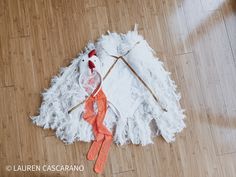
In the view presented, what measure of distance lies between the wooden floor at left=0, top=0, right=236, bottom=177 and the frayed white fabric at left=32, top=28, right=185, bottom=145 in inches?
1.5

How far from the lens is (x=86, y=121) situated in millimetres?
1282

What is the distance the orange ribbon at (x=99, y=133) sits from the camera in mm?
1271

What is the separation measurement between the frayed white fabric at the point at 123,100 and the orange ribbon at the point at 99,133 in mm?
18

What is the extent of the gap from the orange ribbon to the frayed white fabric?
0.02 metres

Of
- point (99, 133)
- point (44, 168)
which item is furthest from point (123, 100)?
point (44, 168)

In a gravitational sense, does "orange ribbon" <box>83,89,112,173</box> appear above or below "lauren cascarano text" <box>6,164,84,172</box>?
above

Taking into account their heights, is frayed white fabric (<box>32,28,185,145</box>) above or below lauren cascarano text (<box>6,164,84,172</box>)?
above

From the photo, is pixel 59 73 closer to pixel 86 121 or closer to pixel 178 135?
pixel 86 121

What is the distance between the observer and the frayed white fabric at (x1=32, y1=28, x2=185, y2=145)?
4.19ft

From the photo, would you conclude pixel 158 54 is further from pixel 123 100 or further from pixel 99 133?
pixel 99 133

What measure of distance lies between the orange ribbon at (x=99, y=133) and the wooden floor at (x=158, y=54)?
29mm

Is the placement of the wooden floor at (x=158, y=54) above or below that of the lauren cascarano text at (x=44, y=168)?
above

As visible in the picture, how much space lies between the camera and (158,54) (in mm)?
1374

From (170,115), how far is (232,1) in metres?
0.54
